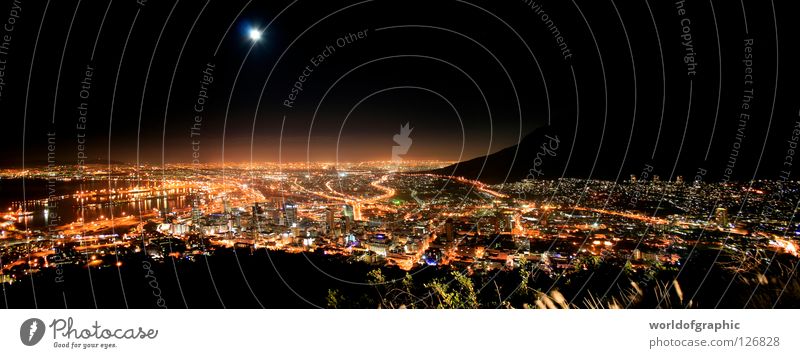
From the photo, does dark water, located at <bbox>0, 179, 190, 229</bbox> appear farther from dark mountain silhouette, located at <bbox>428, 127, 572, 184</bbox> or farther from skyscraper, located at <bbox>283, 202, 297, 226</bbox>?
dark mountain silhouette, located at <bbox>428, 127, 572, 184</bbox>

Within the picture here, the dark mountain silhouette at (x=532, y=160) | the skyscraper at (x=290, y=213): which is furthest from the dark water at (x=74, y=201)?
the dark mountain silhouette at (x=532, y=160)

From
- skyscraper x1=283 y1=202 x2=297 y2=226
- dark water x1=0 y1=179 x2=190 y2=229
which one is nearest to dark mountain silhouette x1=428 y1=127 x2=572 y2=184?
skyscraper x1=283 y1=202 x2=297 y2=226

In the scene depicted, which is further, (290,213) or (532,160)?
(532,160)

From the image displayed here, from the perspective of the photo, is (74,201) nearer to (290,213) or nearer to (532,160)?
(290,213)

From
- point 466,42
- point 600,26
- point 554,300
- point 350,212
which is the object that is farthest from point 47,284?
point 600,26

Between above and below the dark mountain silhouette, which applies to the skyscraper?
below

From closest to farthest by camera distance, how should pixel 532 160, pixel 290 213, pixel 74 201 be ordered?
pixel 290 213, pixel 532 160, pixel 74 201

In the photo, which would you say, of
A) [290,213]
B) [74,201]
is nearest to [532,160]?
[290,213]

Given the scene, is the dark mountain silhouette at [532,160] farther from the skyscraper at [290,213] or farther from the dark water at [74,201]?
the dark water at [74,201]
